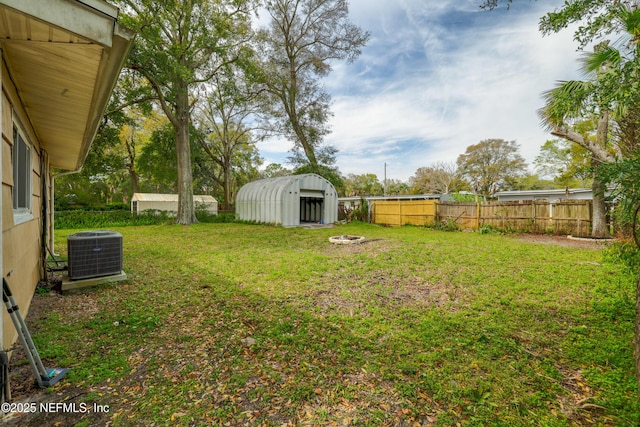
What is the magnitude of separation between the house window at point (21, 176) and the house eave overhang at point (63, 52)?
0.44 m

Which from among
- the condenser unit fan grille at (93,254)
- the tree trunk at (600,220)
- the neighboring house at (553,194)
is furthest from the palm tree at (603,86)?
the neighboring house at (553,194)

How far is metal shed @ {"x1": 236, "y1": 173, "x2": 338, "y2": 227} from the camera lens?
14.3 m

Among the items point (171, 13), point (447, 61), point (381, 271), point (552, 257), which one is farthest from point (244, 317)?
point (171, 13)

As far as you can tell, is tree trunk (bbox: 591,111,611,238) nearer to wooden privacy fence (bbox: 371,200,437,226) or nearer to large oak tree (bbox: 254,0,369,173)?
wooden privacy fence (bbox: 371,200,437,226)

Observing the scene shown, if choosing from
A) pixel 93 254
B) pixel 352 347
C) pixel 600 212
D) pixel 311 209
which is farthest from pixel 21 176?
pixel 311 209

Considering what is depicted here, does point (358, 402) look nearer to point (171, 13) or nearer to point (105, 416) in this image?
point (105, 416)

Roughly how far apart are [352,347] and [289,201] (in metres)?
11.9

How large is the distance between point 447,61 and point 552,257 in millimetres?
8227

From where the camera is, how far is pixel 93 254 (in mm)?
4332

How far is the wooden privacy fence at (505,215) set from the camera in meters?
9.91

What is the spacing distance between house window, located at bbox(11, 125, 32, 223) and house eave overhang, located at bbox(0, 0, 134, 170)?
1.45 feet

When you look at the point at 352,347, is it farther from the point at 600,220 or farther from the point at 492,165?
the point at 492,165

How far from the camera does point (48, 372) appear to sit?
2.16 meters

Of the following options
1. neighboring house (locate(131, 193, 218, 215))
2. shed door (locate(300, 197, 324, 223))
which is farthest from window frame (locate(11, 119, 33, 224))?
neighboring house (locate(131, 193, 218, 215))
